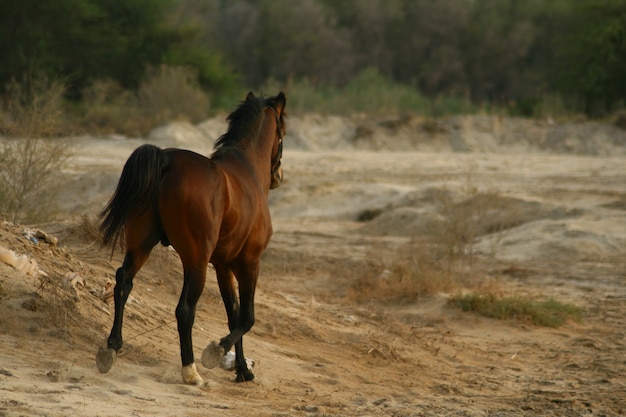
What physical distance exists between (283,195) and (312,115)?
8237mm

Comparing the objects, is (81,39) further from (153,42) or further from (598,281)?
(598,281)

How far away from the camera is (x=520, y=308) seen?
1015cm

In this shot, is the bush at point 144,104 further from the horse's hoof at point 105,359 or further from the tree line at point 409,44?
the horse's hoof at point 105,359

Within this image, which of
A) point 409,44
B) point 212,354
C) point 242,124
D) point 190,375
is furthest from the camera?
point 409,44

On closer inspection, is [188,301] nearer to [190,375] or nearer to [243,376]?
[190,375]

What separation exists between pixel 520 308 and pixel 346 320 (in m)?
2.11

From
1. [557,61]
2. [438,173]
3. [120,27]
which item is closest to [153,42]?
[120,27]

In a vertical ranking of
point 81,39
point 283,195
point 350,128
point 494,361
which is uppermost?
point 81,39

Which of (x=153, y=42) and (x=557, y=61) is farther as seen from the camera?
(x=557, y=61)

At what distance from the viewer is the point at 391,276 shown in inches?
446

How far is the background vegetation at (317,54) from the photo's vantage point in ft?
87.5

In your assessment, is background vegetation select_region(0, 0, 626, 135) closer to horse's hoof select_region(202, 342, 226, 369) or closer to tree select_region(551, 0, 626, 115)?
tree select_region(551, 0, 626, 115)

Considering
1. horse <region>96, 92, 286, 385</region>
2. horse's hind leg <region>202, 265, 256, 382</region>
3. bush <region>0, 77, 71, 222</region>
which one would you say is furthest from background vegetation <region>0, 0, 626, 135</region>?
horse <region>96, 92, 286, 385</region>

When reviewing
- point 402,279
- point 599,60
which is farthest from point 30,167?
point 599,60
